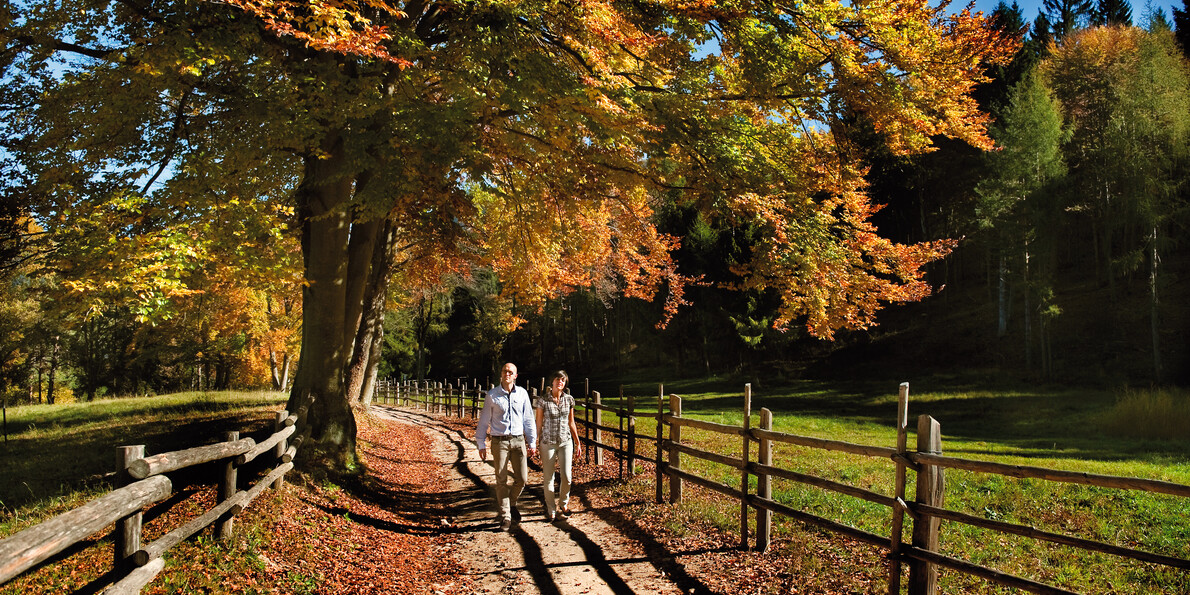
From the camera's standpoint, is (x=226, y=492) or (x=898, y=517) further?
(x=226, y=492)

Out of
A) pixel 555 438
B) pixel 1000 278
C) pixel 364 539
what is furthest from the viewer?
pixel 1000 278

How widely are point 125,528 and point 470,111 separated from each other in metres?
6.45

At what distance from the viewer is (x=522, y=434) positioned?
9070mm

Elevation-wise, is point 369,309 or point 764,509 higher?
point 369,309

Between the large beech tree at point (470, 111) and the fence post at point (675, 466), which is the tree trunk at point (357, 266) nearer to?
the large beech tree at point (470, 111)

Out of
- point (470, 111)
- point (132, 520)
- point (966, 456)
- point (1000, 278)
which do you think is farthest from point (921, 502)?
point (1000, 278)

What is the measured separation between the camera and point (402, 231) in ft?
63.0

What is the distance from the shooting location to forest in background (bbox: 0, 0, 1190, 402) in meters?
30.6

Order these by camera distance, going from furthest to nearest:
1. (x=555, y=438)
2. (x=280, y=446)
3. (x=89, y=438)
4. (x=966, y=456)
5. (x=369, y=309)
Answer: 1. (x=369, y=309)
2. (x=89, y=438)
3. (x=966, y=456)
4. (x=555, y=438)
5. (x=280, y=446)

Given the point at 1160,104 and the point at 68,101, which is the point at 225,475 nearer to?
the point at 68,101

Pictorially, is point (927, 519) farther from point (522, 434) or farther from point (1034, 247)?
point (1034, 247)

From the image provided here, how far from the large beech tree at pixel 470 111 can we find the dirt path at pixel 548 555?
3.79 m

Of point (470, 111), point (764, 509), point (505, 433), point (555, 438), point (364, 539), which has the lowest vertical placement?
point (364, 539)

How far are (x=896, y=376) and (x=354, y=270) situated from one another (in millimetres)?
29669
